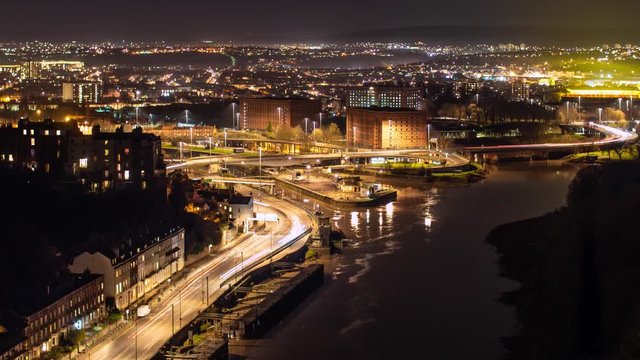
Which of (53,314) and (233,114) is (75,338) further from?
(233,114)

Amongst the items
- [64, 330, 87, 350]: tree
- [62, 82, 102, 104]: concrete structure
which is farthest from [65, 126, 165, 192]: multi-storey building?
[62, 82, 102, 104]: concrete structure

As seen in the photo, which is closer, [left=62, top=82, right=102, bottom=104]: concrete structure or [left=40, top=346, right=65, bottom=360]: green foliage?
[left=40, top=346, right=65, bottom=360]: green foliage

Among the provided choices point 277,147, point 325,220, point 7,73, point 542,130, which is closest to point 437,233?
point 325,220

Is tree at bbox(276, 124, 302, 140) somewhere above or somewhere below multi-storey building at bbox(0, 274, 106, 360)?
above

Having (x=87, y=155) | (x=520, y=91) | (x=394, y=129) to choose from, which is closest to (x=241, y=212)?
(x=87, y=155)

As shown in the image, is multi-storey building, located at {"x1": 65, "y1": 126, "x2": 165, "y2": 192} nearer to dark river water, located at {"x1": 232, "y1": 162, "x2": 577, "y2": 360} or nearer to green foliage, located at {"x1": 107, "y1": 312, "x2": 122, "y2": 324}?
dark river water, located at {"x1": 232, "y1": 162, "x2": 577, "y2": 360}
